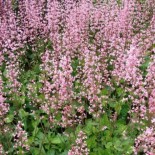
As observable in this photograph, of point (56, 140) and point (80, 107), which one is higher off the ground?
point (80, 107)

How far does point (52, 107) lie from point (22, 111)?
714 mm

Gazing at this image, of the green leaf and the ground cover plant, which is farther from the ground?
the ground cover plant

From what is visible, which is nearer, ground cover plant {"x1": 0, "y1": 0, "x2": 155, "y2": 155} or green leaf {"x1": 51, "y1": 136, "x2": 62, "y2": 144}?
ground cover plant {"x1": 0, "y1": 0, "x2": 155, "y2": 155}

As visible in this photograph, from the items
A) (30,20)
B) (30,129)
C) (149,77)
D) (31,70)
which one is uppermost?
(30,20)

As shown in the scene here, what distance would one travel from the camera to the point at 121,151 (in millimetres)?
4941

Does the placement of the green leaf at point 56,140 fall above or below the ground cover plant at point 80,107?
below

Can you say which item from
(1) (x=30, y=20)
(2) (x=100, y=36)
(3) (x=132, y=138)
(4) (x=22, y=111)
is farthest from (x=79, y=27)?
(3) (x=132, y=138)

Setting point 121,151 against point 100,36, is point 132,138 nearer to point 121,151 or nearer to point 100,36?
point 121,151

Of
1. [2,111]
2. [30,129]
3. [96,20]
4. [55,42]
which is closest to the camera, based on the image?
[2,111]

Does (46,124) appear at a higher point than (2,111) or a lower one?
lower

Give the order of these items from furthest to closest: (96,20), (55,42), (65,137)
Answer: (96,20)
(55,42)
(65,137)

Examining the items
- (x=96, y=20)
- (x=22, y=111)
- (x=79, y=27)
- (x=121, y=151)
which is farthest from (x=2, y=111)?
(x=96, y=20)

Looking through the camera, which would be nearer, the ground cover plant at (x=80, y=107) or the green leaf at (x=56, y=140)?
the ground cover plant at (x=80, y=107)

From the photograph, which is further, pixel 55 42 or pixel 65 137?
pixel 55 42
